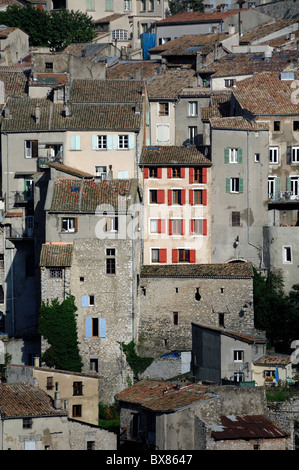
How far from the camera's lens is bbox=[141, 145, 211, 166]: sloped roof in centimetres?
10756

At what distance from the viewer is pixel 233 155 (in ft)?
351

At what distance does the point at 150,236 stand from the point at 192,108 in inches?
592

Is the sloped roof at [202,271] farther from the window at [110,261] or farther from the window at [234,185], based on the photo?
the window at [234,185]

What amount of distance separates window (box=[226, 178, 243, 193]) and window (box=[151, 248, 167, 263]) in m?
6.51

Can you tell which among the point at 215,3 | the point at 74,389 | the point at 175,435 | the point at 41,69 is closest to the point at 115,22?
the point at 215,3

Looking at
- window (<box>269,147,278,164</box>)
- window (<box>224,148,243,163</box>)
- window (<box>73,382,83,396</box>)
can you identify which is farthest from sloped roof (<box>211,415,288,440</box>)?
window (<box>269,147,278,164</box>)

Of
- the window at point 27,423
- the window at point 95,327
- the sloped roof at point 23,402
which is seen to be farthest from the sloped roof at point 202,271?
the window at point 27,423

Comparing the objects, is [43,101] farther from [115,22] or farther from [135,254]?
[115,22]

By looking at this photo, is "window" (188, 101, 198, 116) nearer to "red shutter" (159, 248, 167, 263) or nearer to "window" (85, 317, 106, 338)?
"red shutter" (159, 248, 167, 263)

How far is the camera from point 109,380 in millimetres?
98562

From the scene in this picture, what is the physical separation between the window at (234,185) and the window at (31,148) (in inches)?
567

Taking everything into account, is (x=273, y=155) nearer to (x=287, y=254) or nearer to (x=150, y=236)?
(x=287, y=254)

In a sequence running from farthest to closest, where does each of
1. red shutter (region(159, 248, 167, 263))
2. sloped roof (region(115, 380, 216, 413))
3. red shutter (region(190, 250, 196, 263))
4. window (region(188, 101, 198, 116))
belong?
window (region(188, 101, 198, 116)) < red shutter (region(190, 250, 196, 263)) < red shutter (region(159, 248, 167, 263)) < sloped roof (region(115, 380, 216, 413))

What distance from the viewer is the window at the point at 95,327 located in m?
98.2
